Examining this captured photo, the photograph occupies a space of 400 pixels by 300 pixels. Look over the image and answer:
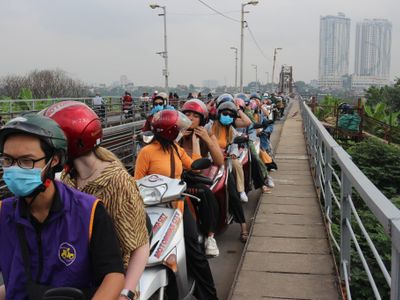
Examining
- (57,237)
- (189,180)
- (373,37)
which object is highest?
(373,37)

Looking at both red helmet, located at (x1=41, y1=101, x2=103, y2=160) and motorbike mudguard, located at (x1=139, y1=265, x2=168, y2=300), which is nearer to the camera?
red helmet, located at (x1=41, y1=101, x2=103, y2=160)

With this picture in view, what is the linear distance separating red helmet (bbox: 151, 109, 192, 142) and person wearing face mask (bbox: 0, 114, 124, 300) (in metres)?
1.89

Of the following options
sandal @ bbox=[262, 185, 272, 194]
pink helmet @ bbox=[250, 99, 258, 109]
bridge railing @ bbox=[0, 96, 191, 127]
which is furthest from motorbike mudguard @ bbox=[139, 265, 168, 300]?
bridge railing @ bbox=[0, 96, 191, 127]

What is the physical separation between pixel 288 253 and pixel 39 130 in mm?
3246

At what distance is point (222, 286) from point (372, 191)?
2406 millimetres

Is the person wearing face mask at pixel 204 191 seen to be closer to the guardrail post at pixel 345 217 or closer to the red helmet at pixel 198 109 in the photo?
the red helmet at pixel 198 109

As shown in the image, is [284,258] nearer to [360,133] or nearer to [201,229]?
[201,229]

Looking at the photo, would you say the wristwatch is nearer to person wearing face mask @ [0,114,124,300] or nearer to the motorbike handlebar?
person wearing face mask @ [0,114,124,300]

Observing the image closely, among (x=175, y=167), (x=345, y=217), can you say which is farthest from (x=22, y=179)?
(x=345, y=217)

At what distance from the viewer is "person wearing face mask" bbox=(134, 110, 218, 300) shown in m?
3.51

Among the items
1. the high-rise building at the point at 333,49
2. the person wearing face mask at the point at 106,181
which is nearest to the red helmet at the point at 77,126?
the person wearing face mask at the point at 106,181

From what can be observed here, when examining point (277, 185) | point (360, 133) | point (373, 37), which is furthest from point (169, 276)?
point (373, 37)

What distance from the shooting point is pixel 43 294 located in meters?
1.74

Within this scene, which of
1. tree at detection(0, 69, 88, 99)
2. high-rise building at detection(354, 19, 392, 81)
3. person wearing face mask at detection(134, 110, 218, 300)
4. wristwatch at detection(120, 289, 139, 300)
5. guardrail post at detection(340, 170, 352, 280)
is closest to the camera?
wristwatch at detection(120, 289, 139, 300)
